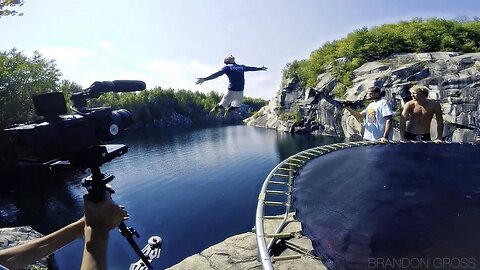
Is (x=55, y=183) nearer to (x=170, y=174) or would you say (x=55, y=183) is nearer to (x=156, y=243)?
(x=170, y=174)

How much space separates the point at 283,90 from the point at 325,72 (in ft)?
35.3

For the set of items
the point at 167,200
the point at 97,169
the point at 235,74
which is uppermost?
the point at 235,74

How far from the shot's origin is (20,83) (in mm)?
28984

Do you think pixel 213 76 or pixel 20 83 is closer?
pixel 213 76

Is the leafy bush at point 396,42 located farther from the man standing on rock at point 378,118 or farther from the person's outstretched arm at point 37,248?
the person's outstretched arm at point 37,248

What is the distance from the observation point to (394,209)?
271 centimetres

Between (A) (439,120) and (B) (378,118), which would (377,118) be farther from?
(A) (439,120)

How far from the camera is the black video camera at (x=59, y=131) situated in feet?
4.69

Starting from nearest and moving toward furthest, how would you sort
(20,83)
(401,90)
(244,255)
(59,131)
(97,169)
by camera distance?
(59,131) → (97,169) → (244,255) → (401,90) → (20,83)

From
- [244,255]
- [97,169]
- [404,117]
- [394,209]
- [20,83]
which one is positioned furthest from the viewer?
[20,83]

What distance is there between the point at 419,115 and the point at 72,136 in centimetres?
600

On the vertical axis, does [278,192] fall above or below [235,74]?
below

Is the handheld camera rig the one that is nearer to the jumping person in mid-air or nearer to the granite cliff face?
the jumping person in mid-air

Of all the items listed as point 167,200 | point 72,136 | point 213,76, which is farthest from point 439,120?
point 167,200
